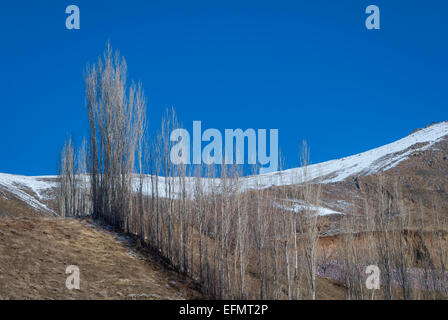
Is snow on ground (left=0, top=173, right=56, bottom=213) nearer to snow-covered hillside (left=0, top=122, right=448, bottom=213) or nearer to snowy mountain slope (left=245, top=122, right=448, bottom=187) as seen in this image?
snow-covered hillside (left=0, top=122, right=448, bottom=213)

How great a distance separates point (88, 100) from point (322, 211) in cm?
2402

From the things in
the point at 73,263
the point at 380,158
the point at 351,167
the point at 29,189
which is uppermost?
the point at 380,158

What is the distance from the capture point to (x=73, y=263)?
11336 millimetres

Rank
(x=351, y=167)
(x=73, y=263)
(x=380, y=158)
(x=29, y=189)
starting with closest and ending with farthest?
(x=73, y=263) < (x=29, y=189) < (x=380, y=158) < (x=351, y=167)

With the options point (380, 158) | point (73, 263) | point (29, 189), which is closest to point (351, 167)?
point (380, 158)

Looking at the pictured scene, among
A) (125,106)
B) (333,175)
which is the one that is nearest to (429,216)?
(333,175)

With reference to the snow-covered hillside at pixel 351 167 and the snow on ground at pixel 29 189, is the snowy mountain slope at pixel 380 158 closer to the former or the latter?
the snow-covered hillside at pixel 351 167

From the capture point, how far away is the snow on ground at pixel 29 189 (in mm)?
38250

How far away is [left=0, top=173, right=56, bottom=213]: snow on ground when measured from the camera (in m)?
38.2

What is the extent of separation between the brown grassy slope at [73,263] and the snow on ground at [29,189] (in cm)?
2612

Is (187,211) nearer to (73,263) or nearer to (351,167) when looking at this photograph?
(73,263)

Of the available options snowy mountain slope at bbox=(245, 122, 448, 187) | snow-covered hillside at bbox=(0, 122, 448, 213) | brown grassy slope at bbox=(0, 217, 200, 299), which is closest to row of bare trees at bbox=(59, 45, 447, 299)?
brown grassy slope at bbox=(0, 217, 200, 299)

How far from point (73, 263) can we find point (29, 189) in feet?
126

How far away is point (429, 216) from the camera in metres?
31.9
